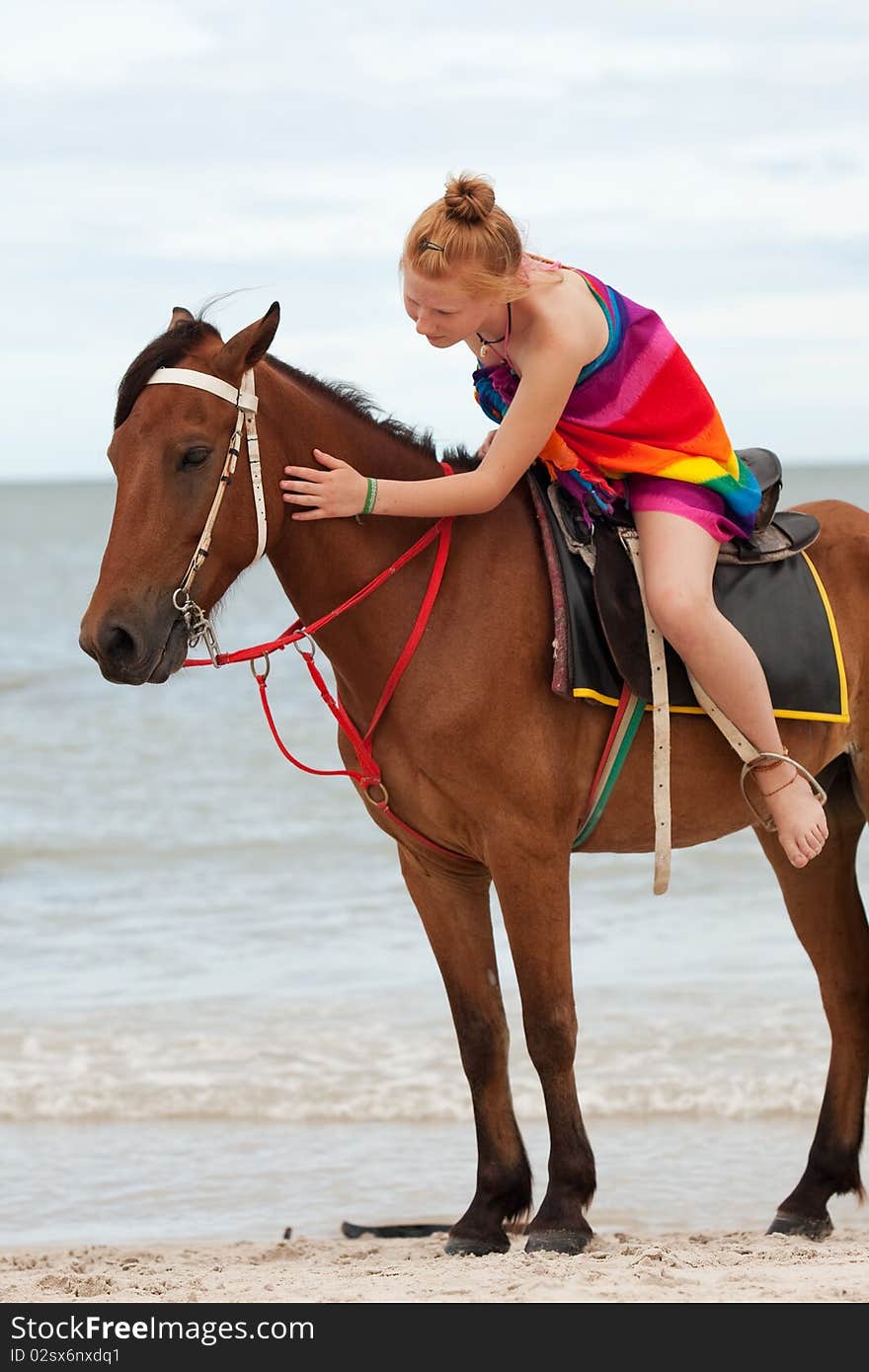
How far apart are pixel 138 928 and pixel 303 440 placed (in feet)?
18.9

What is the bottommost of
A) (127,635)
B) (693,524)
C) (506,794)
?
(506,794)

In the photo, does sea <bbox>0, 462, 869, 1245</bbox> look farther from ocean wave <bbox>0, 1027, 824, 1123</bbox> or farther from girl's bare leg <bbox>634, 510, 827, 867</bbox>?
→ girl's bare leg <bbox>634, 510, 827, 867</bbox>

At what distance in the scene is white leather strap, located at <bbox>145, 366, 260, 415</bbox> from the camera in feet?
10.8

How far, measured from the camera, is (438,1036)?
265 inches

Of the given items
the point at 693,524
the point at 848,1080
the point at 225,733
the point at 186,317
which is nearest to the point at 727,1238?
the point at 848,1080

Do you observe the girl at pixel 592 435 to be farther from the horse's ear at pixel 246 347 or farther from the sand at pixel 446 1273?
the sand at pixel 446 1273

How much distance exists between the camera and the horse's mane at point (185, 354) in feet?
10.9

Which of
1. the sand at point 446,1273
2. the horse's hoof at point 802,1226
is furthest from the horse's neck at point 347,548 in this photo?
the horse's hoof at point 802,1226

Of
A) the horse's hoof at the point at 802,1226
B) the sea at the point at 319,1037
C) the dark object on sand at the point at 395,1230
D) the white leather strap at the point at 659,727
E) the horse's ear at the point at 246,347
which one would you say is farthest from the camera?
the sea at the point at 319,1037

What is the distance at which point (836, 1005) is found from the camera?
14.6 ft

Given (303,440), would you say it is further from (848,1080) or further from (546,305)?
(848,1080)

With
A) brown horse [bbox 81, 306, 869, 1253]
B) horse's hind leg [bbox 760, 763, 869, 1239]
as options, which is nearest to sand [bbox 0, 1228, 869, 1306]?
horse's hind leg [bbox 760, 763, 869, 1239]

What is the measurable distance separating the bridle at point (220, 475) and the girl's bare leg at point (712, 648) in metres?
0.90

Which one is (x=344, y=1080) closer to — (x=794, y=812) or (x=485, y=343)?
(x=794, y=812)
